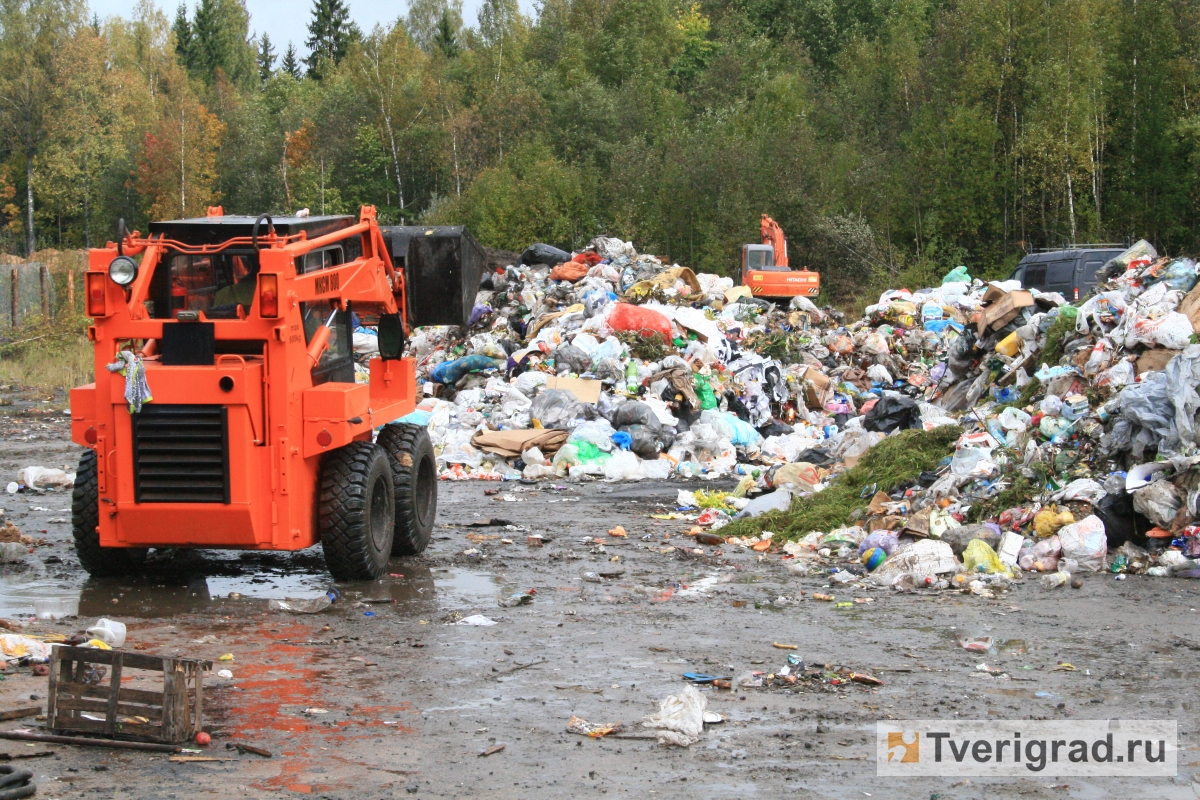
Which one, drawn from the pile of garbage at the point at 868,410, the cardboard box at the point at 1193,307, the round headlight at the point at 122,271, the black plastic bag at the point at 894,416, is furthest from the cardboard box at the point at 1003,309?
the round headlight at the point at 122,271

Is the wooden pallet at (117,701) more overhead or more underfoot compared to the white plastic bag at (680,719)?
more overhead

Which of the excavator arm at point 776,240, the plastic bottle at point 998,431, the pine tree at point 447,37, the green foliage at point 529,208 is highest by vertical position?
the pine tree at point 447,37

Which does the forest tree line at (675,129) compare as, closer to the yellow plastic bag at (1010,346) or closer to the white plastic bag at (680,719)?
the yellow plastic bag at (1010,346)

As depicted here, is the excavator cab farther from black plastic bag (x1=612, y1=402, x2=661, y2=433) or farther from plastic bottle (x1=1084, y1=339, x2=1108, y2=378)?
plastic bottle (x1=1084, y1=339, x2=1108, y2=378)

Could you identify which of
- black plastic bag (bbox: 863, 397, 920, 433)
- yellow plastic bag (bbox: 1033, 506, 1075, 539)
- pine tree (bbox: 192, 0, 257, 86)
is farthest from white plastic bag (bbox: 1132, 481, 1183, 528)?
pine tree (bbox: 192, 0, 257, 86)

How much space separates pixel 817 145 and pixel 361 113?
817 inches

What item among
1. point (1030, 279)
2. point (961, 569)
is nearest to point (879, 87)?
point (1030, 279)

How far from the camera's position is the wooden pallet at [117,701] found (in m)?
4.59

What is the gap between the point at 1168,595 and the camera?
7.78 meters

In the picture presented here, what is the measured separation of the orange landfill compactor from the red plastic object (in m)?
9.14

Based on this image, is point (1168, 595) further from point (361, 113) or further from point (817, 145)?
point (361, 113)

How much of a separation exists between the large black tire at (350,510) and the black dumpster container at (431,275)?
1.80 m

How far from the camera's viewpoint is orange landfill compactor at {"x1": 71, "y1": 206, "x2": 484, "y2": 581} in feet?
22.4

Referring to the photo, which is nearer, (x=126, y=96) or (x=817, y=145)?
(x=817, y=145)
